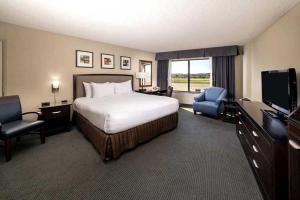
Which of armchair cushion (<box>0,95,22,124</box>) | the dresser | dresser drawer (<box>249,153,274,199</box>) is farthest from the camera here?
armchair cushion (<box>0,95,22,124</box>)

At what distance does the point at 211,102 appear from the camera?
543cm

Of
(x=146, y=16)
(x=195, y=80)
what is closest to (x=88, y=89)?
(x=146, y=16)

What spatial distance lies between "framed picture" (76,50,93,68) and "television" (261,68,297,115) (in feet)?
14.1

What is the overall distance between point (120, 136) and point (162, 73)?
5.16 metres

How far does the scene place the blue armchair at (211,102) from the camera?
4973 millimetres

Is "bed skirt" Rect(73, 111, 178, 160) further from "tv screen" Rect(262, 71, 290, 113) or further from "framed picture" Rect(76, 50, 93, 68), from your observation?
"tv screen" Rect(262, 71, 290, 113)

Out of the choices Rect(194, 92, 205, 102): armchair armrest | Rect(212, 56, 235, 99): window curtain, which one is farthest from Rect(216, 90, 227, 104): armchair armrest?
Rect(212, 56, 235, 99): window curtain

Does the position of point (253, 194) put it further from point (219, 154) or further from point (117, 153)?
point (117, 153)

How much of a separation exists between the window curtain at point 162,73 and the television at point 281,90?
480cm

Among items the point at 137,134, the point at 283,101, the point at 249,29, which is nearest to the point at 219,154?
the point at 283,101

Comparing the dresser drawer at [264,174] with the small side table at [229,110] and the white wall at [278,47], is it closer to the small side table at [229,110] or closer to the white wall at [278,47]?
the white wall at [278,47]

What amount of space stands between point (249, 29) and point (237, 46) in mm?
1992

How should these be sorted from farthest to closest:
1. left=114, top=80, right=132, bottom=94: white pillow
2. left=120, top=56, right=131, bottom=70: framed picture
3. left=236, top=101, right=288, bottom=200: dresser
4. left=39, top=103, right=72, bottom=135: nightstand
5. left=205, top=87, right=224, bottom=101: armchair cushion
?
left=120, top=56, right=131, bottom=70: framed picture
left=205, top=87, right=224, bottom=101: armchair cushion
left=114, top=80, right=132, bottom=94: white pillow
left=39, top=103, right=72, bottom=135: nightstand
left=236, top=101, right=288, bottom=200: dresser

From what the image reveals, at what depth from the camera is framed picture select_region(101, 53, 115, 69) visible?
5.16m
